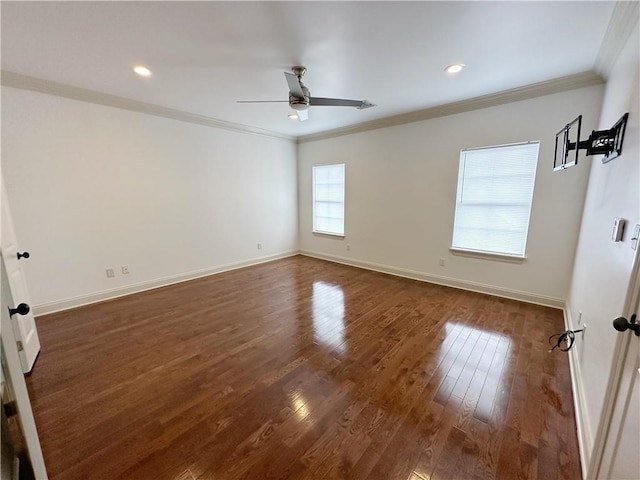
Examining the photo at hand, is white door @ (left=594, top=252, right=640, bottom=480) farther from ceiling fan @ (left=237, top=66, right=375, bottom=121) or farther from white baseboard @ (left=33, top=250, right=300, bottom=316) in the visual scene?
white baseboard @ (left=33, top=250, right=300, bottom=316)

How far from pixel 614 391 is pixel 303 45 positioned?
287 centimetres

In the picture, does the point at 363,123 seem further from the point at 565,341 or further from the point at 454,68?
the point at 565,341

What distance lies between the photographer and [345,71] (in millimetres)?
2617

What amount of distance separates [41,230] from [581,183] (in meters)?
6.07

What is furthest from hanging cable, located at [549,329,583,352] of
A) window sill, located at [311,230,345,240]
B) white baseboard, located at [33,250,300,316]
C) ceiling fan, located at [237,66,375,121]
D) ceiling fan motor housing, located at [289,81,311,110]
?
white baseboard, located at [33,250,300,316]

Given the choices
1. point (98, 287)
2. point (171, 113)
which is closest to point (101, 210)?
point (98, 287)

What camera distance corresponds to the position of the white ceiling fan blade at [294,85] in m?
2.14

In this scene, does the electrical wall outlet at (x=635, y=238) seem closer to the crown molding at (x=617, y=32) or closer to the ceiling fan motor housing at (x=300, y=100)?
the crown molding at (x=617, y=32)

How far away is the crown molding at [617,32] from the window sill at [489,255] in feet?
6.63

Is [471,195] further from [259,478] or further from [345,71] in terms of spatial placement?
[259,478]

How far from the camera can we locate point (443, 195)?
3.81 m

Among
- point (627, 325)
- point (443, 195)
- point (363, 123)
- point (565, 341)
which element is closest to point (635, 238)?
point (627, 325)

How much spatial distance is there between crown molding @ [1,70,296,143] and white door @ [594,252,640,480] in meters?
4.78

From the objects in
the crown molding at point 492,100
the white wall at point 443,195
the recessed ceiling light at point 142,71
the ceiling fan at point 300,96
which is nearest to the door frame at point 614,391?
the ceiling fan at point 300,96
